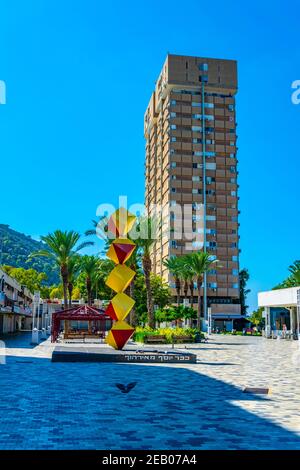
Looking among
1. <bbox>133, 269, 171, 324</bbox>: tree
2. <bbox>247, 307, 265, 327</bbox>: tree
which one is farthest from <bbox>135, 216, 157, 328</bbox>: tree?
<bbox>247, 307, 265, 327</bbox>: tree

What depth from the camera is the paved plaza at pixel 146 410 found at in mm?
8125

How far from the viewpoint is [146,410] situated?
11086 millimetres

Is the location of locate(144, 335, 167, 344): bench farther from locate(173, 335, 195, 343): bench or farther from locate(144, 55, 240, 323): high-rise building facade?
locate(144, 55, 240, 323): high-rise building facade

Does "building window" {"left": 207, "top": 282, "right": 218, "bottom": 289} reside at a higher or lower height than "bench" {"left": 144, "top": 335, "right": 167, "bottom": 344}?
higher

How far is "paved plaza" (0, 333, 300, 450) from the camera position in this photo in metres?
8.12

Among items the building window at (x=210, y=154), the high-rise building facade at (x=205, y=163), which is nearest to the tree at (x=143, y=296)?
the high-rise building facade at (x=205, y=163)

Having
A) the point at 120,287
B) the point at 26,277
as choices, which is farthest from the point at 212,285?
the point at 120,287

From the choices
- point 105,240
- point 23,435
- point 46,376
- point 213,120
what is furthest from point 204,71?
point 23,435

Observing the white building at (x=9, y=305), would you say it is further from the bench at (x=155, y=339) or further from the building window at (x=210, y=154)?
the building window at (x=210, y=154)

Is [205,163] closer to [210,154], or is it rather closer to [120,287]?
[210,154]

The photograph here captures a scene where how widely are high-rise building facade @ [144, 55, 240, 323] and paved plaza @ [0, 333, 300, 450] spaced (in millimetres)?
81751

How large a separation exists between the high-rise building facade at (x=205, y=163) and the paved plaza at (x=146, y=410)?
81.8m
